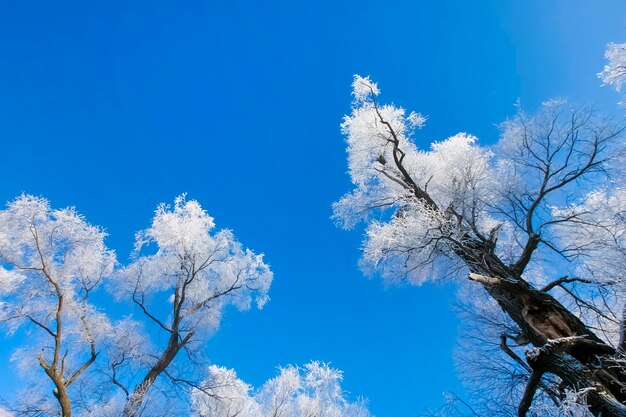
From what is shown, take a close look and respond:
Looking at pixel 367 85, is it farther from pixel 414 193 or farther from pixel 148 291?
pixel 148 291

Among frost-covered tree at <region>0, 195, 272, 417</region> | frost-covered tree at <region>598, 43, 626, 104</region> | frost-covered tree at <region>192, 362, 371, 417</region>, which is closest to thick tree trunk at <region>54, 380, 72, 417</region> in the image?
frost-covered tree at <region>0, 195, 272, 417</region>

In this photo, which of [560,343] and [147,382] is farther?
[147,382]

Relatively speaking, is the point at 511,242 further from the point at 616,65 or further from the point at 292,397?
the point at 292,397

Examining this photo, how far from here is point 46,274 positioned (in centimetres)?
934

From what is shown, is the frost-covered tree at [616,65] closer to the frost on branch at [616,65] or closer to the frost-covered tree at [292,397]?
the frost on branch at [616,65]

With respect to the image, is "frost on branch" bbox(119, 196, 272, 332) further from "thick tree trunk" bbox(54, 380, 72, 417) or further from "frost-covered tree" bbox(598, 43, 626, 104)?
"frost-covered tree" bbox(598, 43, 626, 104)

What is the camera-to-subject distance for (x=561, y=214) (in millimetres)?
9711

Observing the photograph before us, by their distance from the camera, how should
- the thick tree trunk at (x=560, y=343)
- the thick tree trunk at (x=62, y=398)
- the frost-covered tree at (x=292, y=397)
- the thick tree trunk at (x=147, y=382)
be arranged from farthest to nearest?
the frost-covered tree at (x=292, y=397), the thick tree trunk at (x=147, y=382), the thick tree trunk at (x=62, y=398), the thick tree trunk at (x=560, y=343)

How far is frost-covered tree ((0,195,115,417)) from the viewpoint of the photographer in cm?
960

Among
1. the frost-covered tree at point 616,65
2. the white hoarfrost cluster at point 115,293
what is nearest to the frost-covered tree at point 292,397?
the white hoarfrost cluster at point 115,293

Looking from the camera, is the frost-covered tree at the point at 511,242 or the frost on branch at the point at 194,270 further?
the frost on branch at the point at 194,270

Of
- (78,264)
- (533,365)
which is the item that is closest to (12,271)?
(78,264)

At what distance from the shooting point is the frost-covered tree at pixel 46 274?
960 cm

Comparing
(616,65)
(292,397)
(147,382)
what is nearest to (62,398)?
(147,382)
